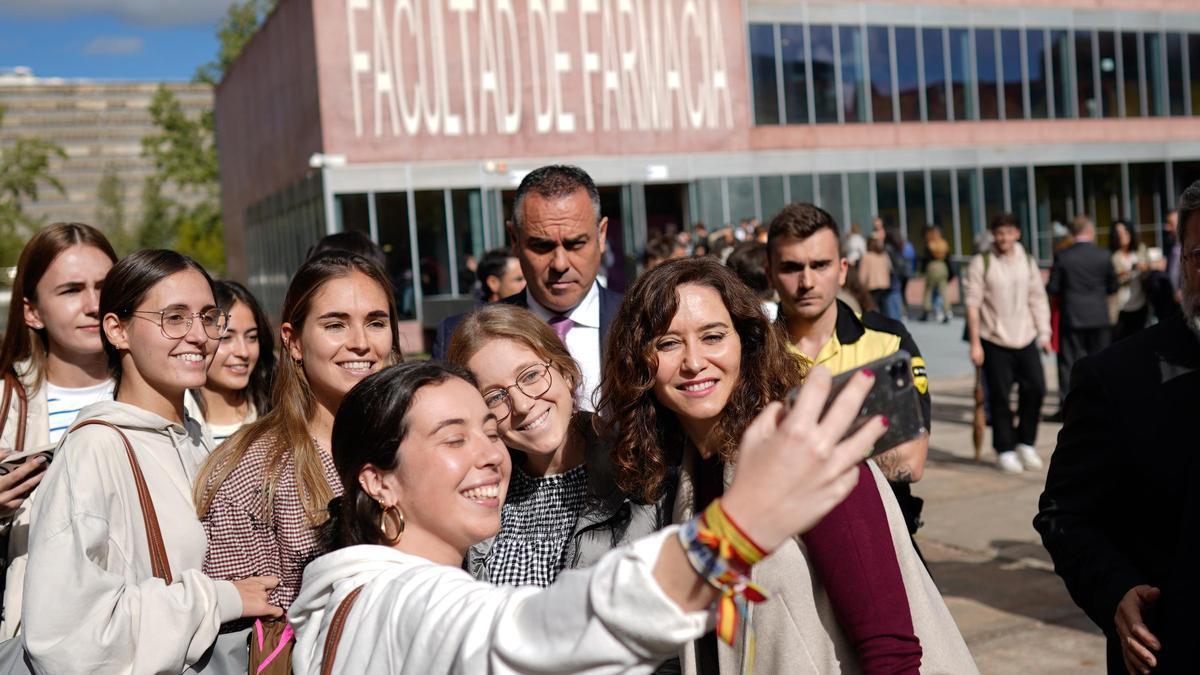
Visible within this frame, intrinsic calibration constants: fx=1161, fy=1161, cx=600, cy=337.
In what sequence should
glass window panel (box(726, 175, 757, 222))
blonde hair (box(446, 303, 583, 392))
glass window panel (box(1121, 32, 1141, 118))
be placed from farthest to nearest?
glass window panel (box(1121, 32, 1141, 118))
glass window panel (box(726, 175, 757, 222))
blonde hair (box(446, 303, 583, 392))

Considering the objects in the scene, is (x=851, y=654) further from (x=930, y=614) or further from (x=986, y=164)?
(x=986, y=164)

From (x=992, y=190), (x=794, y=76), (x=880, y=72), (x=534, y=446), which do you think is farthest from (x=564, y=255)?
(x=992, y=190)

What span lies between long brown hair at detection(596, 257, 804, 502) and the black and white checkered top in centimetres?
26

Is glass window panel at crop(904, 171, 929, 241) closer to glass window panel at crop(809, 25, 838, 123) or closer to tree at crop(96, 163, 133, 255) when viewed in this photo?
glass window panel at crop(809, 25, 838, 123)

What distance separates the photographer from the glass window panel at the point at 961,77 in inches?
1315

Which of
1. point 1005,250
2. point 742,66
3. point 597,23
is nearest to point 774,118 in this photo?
point 742,66

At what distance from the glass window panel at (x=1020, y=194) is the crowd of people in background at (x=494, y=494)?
32.0m

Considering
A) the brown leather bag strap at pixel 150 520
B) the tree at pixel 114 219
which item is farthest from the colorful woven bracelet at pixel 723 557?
the tree at pixel 114 219

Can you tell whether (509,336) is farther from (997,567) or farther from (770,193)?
(770,193)

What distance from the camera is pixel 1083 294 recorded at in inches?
434

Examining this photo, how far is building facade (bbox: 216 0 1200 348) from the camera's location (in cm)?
2770

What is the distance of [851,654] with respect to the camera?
2.52 metres

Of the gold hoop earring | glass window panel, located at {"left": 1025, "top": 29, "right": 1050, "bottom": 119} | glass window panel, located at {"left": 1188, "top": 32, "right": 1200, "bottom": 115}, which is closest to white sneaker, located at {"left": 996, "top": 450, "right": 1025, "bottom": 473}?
the gold hoop earring

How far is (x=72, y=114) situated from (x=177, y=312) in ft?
596
